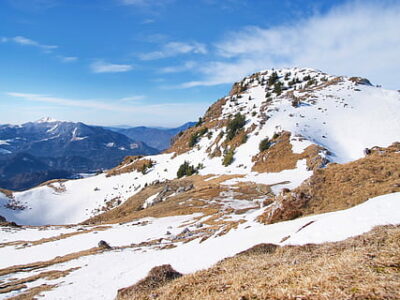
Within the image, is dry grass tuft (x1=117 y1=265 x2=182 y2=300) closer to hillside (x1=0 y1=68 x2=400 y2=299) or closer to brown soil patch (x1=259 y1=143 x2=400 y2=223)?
hillside (x1=0 y1=68 x2=400 y2=299)

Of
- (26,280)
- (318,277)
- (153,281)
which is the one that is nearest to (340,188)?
(318,277)

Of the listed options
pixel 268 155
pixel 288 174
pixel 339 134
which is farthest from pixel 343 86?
pixel 288 174

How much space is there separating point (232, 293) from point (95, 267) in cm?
2065

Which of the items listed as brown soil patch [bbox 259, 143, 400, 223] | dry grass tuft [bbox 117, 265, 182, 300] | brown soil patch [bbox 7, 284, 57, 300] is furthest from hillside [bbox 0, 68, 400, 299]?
dry grass tuft [bbox 117, 265, 182, 300]

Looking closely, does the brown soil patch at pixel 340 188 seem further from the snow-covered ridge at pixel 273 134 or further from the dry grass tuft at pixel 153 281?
the snow-covered ridge at pixel 273 134

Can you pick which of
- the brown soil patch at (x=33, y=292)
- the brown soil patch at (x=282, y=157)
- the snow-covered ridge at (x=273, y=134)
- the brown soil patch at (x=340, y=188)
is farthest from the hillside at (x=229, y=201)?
the snow-covered ridge at (x=273, y=134)

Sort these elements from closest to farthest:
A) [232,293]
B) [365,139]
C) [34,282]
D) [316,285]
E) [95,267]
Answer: [316,285] < [232,293] < [34,282] < [95,267] < [365,139]

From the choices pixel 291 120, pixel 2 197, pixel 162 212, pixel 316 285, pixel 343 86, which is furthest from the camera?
pixel 343 86

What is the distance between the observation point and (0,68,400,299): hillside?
45.4ft

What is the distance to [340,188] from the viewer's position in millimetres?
18406

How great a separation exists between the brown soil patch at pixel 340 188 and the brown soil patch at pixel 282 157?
115 feet

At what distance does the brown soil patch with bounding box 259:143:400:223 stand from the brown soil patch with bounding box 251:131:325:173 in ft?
115

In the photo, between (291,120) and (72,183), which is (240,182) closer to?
(291,120)

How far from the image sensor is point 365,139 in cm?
6806
